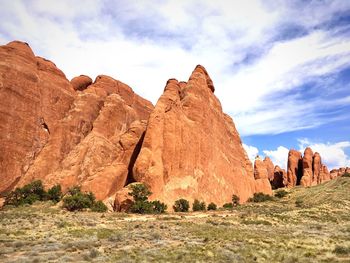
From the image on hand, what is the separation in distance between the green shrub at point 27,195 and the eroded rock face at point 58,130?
9.89 ft

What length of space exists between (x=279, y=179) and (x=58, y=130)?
90.6 m

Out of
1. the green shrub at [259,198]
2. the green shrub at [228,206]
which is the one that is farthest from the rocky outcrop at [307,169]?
the green shrub at [228,206]

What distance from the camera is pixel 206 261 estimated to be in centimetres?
1906

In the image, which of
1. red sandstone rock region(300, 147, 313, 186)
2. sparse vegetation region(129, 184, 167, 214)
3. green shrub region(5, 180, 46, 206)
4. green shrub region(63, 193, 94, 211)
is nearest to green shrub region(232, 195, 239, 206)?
sparse vegetation region(129, 184, 167, 214)

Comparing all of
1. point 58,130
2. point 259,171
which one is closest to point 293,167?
point 259,171

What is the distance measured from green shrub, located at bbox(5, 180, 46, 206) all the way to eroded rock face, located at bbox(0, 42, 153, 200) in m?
3.01

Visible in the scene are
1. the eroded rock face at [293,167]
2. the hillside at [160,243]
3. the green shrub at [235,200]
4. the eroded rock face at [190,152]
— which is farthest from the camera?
the eroded rock face at [293,167]

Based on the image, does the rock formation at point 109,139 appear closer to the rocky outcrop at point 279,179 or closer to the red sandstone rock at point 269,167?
the rocky outcrop at point 279,179

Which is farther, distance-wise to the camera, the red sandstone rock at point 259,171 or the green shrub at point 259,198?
the red sandstone rock at point 259,171

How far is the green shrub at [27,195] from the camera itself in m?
52.6

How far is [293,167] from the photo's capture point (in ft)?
426

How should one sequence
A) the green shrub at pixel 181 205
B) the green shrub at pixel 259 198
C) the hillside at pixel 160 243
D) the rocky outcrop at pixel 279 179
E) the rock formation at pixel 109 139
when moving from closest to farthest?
1. the hillside at pixel 160 243
2. the green shrub at pixel 181 205
3. the rock formation at pixel 109 139
4. the green shrub at pixel 259 198
5. the rocky outcrop at pixel 279 179

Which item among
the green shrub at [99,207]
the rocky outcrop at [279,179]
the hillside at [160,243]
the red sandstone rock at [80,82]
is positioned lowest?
the hillside at [160,243]

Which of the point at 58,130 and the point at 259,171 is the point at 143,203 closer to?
the point at 58,130
